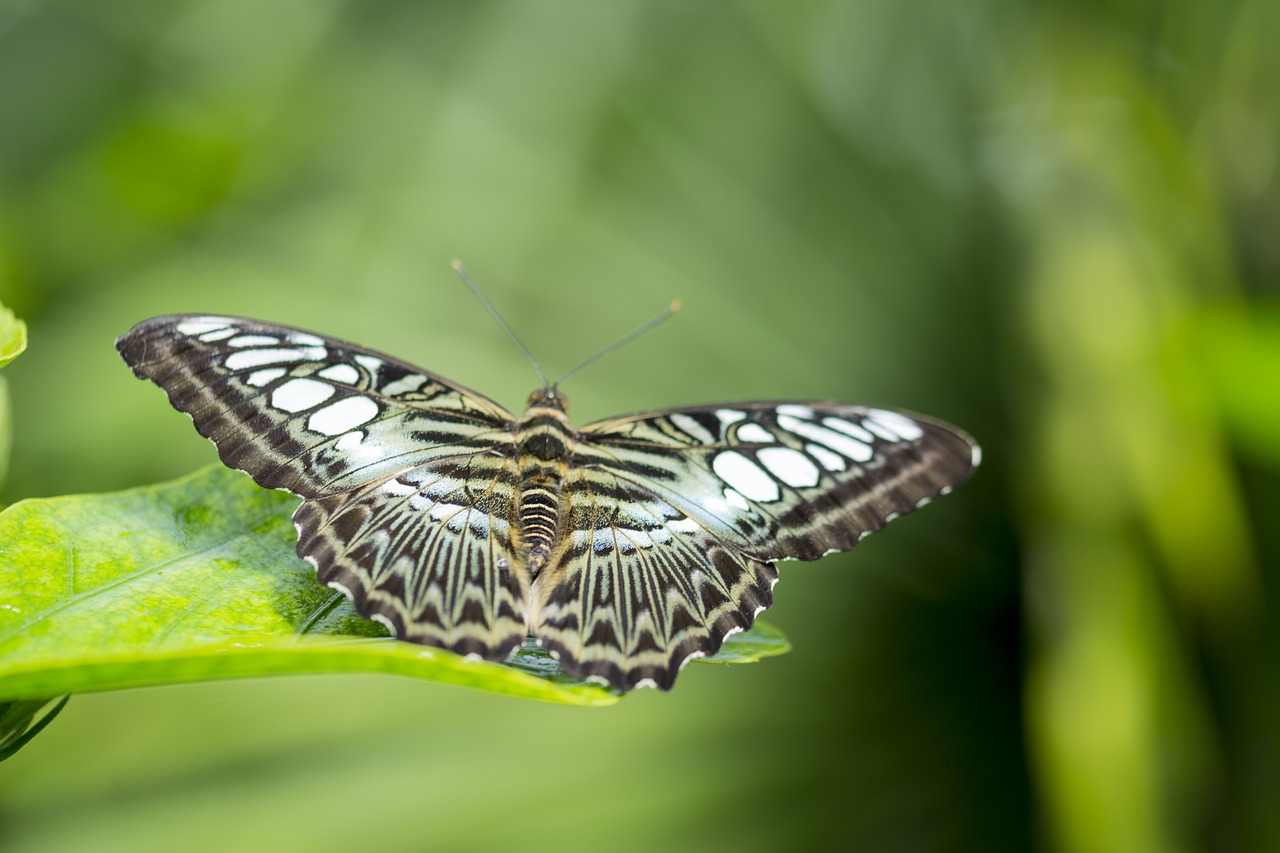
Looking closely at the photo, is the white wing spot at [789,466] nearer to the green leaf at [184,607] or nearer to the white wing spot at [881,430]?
the white wing spot at [881,430]

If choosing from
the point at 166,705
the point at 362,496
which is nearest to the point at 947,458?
the point at 362,496

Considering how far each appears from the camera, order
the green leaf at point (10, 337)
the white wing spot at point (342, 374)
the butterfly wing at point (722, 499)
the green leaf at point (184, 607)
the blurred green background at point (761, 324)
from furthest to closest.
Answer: the blurred green background at point (761, 324), the white wing spot at point (342, 374), the butterfly wing at point (722, 499), the green leaf at point (10, 337), the green leaf at point (184, 607)

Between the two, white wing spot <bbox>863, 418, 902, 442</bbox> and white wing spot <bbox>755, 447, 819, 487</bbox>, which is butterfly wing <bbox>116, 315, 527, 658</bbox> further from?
white wing spot <bbox>863, 418, 902, 442</bbox>

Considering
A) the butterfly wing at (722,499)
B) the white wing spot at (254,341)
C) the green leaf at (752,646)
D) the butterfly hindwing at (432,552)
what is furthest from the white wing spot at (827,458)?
the white wing spot at (254,341)

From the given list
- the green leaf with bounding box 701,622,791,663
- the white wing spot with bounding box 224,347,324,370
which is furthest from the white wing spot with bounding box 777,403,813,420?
the white wing spot with bounding box 224,347,324,370

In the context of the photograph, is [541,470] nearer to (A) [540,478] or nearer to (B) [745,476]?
(A) [540,478]

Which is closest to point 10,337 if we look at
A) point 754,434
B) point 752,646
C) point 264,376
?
point 264,376

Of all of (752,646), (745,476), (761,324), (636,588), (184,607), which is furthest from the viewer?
(761,324)
